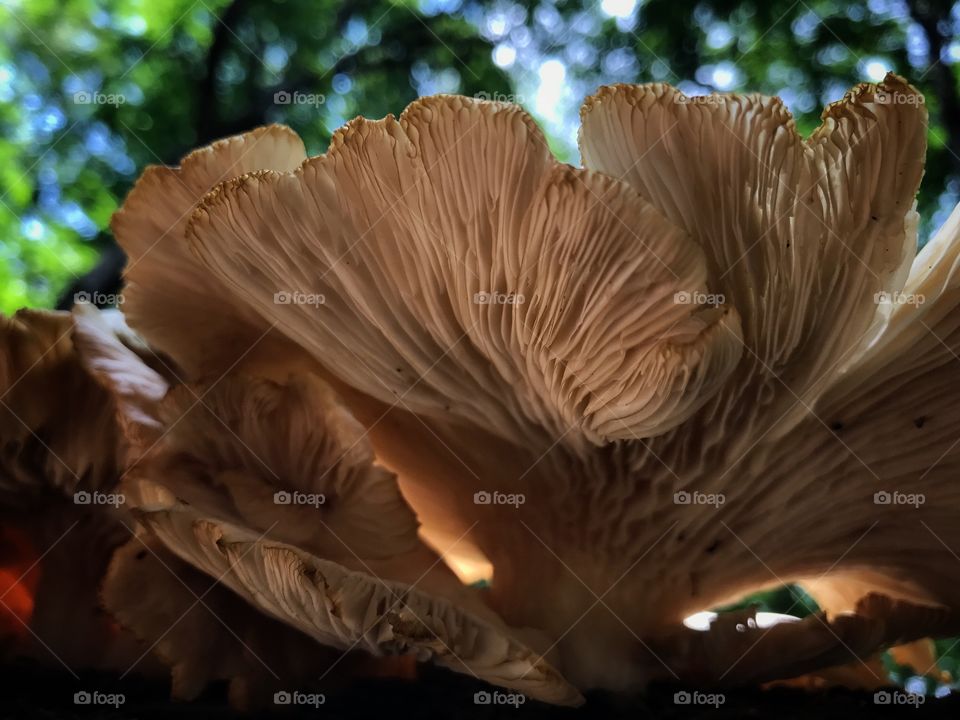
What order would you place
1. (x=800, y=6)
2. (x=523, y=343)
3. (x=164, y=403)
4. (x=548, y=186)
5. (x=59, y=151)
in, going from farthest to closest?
(x=59, y=151) → (x=800, y=6) → (x=164, y=403) → (x=523, y=343) → (x=548, y=186)

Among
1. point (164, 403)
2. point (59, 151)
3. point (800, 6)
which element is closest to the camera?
point (164, 403)

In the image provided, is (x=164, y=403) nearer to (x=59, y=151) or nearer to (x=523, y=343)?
(x=523, y=343)

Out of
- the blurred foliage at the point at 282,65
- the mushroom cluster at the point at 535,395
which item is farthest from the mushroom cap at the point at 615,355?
the blurred foliage at the point at 282,65

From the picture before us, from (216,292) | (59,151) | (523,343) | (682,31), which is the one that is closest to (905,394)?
(523,343)

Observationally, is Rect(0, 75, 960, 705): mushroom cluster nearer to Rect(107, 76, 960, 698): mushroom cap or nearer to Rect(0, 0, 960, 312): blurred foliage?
Rect(107, 76, 960, 698): mushroom cap

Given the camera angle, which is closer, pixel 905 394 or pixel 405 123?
pixel 405 123

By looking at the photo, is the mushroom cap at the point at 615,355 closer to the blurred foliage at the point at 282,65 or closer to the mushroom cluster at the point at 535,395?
the mushroom cluster at the point at 535,395

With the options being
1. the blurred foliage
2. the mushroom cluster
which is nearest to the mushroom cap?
the mushroom cluster

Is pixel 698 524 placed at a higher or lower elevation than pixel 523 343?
lower

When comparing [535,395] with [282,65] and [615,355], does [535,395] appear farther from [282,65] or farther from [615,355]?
[282,65]
